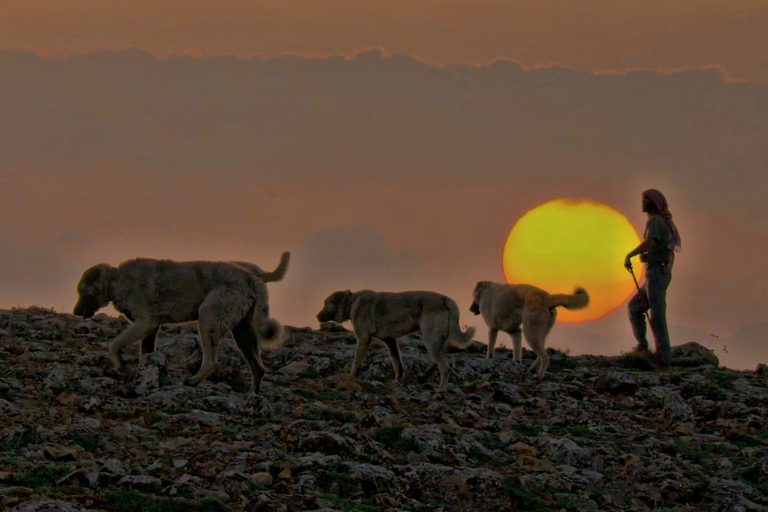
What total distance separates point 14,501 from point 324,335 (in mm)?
14322

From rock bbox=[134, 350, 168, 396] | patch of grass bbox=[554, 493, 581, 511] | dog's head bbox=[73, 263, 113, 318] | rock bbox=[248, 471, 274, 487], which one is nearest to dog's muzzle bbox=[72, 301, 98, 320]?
dog's head bbox=[73, 263, 113, 318]

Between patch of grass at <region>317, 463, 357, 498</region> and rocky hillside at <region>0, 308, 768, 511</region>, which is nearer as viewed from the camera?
rocky hillside at <region>0, 308, 768, 511</region>

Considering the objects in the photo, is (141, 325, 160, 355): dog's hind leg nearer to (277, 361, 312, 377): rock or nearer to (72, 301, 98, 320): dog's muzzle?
(72, 301, 98, 320): dog's muzzle

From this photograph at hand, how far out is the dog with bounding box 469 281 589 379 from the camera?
1930 cm

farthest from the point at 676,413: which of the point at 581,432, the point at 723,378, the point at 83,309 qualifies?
the point at 83,309

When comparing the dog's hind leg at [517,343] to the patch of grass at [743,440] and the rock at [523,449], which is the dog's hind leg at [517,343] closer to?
the patch of grass at [743,440]

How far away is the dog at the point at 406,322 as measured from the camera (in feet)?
57.4

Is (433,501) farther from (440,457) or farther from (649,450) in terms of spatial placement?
(649,450)

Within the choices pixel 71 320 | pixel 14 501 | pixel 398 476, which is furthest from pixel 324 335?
pixel 14 501

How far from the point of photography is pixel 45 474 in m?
9.91

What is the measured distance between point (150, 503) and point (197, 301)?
611 cm

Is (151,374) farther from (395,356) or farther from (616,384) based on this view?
(616,384)

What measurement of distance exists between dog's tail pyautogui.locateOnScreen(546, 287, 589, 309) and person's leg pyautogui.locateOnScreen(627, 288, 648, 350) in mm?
2727

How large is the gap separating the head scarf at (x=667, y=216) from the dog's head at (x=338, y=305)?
22.0 ft
